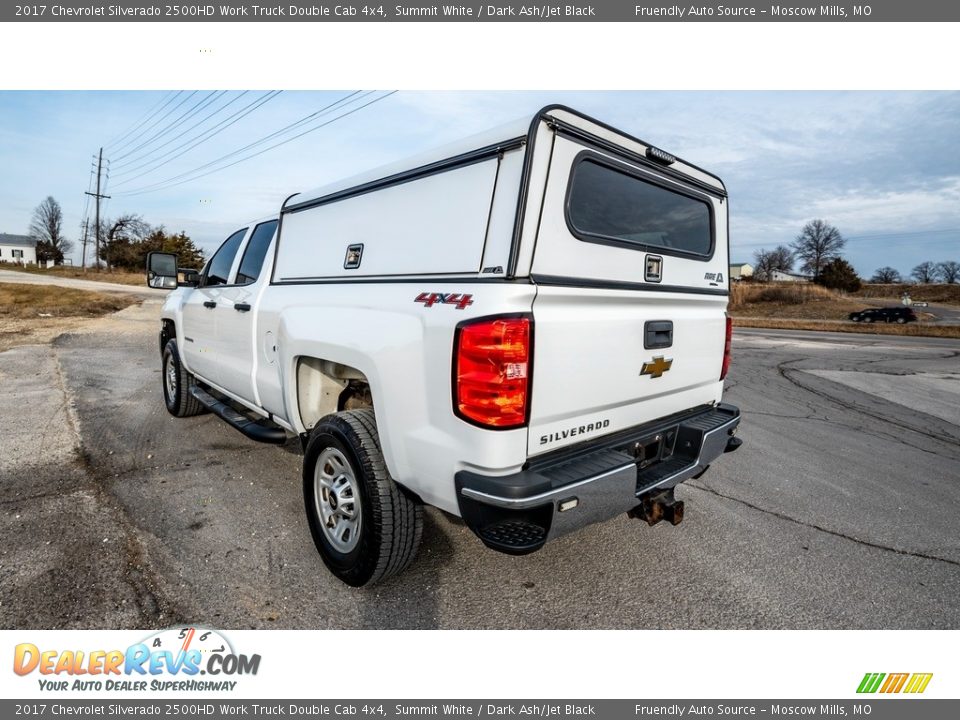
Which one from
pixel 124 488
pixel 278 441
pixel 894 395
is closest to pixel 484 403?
pixel 278 441

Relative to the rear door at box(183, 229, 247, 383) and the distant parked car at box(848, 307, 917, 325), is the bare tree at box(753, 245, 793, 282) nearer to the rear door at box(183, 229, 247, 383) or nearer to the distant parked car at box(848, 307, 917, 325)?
the distant parked car at box(848, 307, 917, 325)

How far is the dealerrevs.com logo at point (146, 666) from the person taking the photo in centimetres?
221

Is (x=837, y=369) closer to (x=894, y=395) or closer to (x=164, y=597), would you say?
(x=894, y=395)

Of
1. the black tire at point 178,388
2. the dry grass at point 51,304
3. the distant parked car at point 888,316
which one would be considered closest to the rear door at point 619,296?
the black tire at point 178,388

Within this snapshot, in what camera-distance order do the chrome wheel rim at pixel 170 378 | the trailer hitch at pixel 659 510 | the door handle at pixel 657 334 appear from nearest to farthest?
the door handle at pixel 657 334, the trailer hitch at pixel 659 510, the chrome wheel rim at pixel 170 378

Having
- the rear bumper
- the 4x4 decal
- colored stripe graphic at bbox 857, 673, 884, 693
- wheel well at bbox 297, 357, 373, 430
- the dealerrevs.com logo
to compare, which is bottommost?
the dealerrevs.com logo

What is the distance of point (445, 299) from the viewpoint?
2.31 metres

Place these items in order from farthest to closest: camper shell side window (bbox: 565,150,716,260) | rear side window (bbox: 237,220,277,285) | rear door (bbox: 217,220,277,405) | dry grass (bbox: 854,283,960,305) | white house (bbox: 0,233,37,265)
→ white house (bbox: 0,233,37,265)
dry grass (bbox: 854,283,960,305)
rear side window (bbox: 237,220,277,285)
rear door (bbox: 217,220,277,405)
camper shell side window (bbox: 565,150,716,260)

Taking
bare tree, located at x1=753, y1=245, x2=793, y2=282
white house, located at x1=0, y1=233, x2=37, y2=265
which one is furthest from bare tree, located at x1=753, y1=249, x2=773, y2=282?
white house, located at x1=0, y1=233, x2=37, y2=265

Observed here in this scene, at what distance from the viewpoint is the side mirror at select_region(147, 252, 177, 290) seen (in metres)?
5.12

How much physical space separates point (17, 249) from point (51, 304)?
99595mm

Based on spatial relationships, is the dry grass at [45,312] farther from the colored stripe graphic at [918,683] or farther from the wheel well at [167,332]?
the colored stripe graphic at [918,683]

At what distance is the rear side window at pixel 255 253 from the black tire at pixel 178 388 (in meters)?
1.80

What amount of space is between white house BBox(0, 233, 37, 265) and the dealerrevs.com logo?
118547 mm
